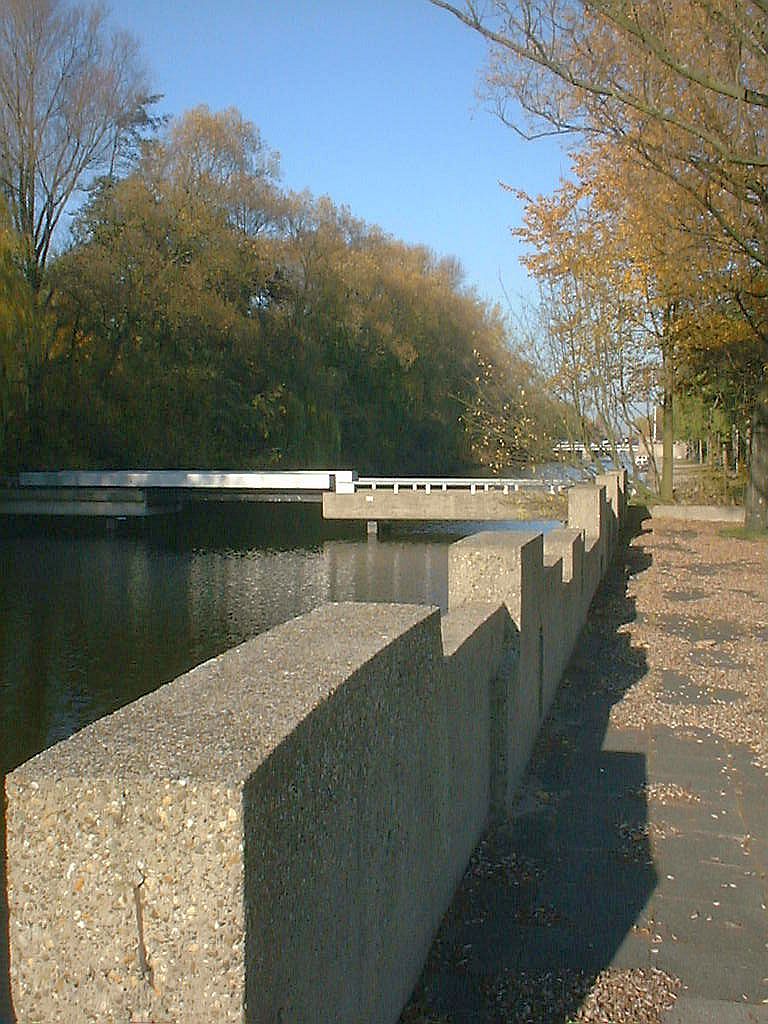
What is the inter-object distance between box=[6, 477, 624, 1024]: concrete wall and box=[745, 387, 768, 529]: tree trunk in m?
17.4

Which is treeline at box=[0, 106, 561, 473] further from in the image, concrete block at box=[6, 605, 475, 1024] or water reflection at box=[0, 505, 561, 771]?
concrete block at box=[6, 605, 475, 1024]

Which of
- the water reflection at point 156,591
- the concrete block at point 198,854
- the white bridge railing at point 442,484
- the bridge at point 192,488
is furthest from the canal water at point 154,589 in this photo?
the concrete block at point 198,854

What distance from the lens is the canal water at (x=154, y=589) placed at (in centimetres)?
1638

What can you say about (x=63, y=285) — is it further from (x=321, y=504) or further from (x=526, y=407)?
(x=526, y=407)

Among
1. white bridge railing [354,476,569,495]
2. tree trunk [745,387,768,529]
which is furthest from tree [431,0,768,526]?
white bridge railing [354,476,569,495]

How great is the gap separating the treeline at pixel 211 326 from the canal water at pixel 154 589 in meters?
3.24

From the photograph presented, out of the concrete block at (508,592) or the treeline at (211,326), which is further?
the treeline at (211,326)

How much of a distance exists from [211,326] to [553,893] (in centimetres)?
3803

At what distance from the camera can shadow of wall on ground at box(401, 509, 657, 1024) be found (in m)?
3.68

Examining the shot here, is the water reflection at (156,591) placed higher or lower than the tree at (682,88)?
lower

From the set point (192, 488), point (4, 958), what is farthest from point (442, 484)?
point (4, 958)

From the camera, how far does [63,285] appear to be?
1510 inches

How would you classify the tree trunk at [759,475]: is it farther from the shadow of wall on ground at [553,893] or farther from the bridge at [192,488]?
the bridge at [192,488]

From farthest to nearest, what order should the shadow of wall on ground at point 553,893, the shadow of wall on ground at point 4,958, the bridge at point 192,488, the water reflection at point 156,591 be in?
the bridge at point 192,488 → the water reflection at point 156,591 → the shadow of wall on ground at point 4,958 → the shadow of wall on ground at point 553,893
